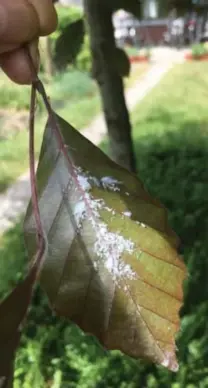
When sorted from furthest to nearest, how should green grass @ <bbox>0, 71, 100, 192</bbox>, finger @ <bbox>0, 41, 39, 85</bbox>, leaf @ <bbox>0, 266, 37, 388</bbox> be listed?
green grass @ <bbox>0, 71, 100, 192</bbox> < finger @ <bbox>0, 41, 39, 85</bbox> < leaf @ <bbox>0, 266, 37, 388</bbox>

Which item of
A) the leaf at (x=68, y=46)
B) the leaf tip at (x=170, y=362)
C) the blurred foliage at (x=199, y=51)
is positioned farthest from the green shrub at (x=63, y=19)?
the blurred foliage at (x=199, y=51)

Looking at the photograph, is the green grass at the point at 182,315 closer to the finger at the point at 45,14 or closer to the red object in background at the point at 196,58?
the finger at the point at 45,14

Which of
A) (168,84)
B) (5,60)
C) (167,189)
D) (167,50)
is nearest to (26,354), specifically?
(167,189)

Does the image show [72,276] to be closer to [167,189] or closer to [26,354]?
[26,354]

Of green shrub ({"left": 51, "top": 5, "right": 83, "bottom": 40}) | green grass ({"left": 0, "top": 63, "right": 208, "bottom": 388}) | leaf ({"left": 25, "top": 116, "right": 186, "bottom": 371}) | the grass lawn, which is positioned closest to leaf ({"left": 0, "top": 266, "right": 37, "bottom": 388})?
→ leaf ({"left": 25, "top": 116, "right": 186, "bottom": 371})

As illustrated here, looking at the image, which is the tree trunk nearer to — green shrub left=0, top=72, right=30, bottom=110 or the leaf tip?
the leaf tip

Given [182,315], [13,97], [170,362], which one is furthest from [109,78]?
[13,97]
